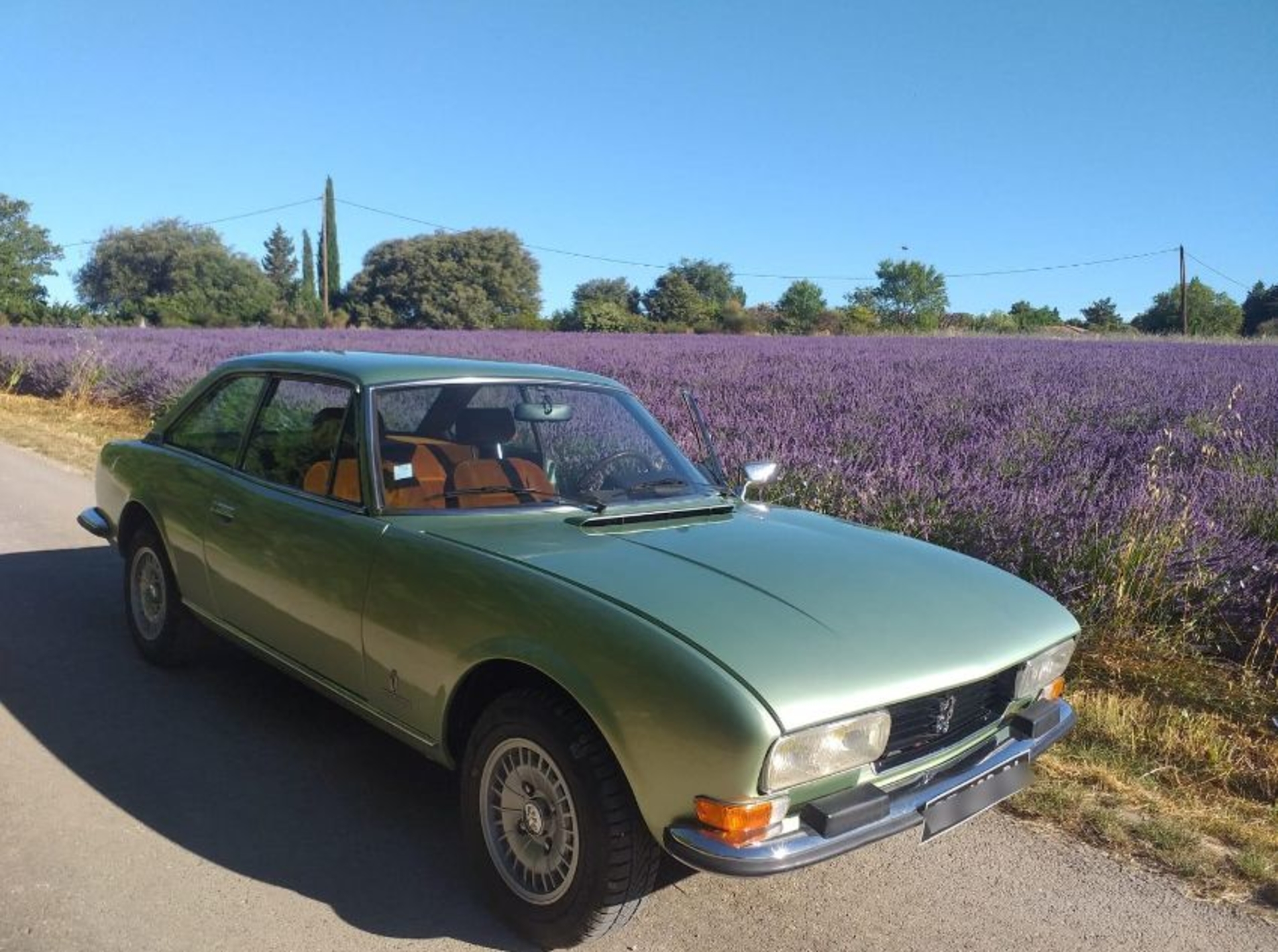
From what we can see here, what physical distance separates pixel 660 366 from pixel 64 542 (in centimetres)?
916

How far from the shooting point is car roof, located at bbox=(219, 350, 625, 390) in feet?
11.7

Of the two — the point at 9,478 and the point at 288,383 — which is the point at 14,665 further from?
the point at 9,478

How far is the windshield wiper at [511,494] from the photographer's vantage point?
3.29 m

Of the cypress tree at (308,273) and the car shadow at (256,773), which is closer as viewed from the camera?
the car shadow at (256,773)

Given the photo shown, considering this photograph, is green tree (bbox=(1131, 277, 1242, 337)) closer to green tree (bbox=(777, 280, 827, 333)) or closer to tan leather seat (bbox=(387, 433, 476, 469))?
green tree (bbox=(777, 280, 827, 333))

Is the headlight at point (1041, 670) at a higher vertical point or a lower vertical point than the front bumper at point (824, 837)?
higher

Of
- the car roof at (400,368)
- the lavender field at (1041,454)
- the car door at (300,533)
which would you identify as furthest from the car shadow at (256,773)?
the lavender field at (1041,454)

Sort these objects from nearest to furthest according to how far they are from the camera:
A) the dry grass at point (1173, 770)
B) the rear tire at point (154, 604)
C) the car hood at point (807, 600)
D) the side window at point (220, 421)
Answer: the car hood at point (807, 600) → the dry grass at point (1173, 770) → the side window at point (220, 421) → the rear tire at point (154, 604)

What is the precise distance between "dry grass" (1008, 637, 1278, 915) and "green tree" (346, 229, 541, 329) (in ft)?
195

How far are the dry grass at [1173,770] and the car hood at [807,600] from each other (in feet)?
2.72

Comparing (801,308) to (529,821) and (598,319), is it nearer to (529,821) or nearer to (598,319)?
(598,319)

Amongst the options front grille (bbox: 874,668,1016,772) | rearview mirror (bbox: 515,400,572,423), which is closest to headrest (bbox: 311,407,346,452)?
rearview mirror (bbox: 515,400,572,423)

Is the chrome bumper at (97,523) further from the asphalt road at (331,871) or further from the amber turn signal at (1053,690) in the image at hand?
the amber turn signal at (1053,690)

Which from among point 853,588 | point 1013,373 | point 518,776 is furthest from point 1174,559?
point 1013,373
